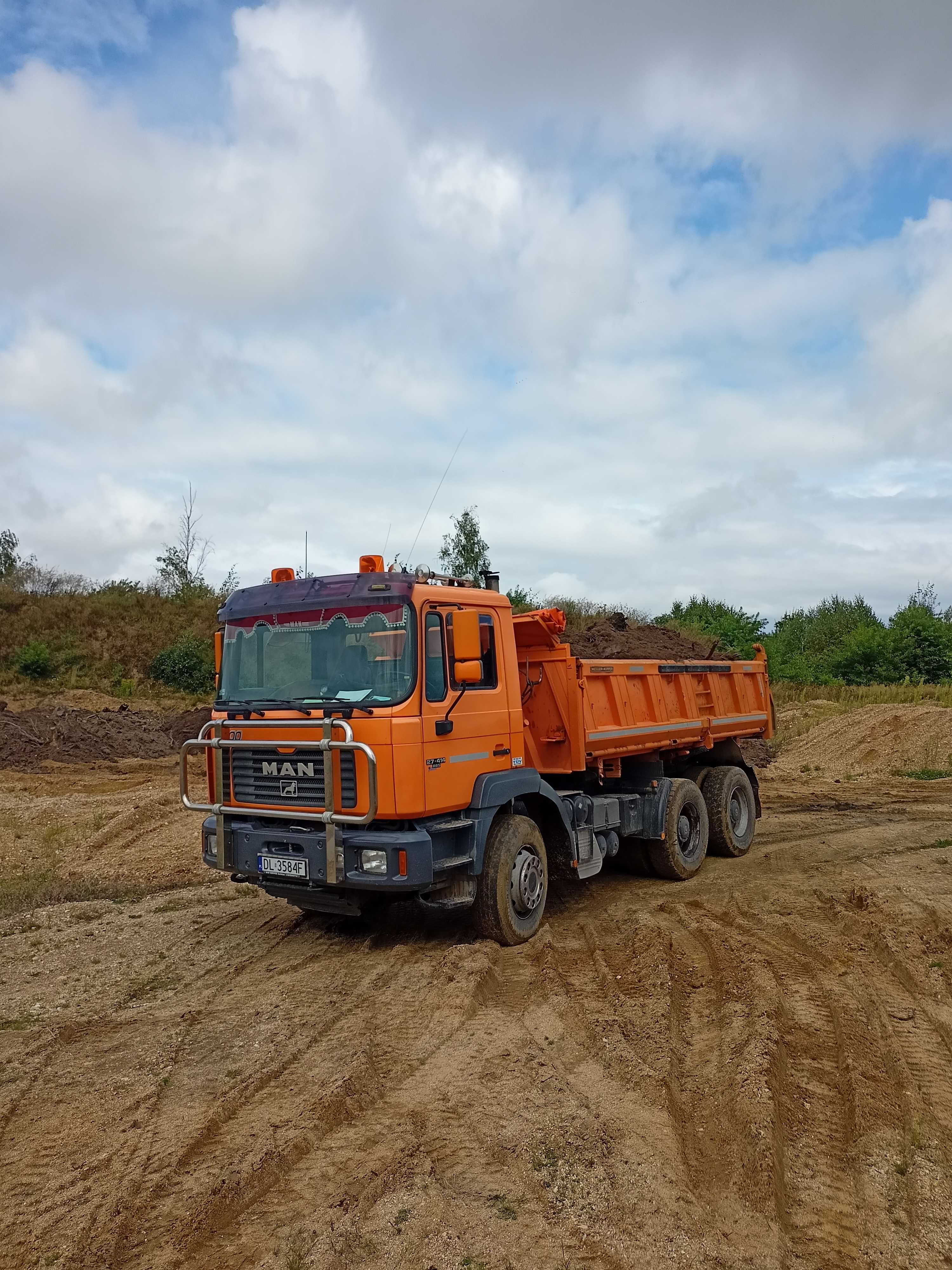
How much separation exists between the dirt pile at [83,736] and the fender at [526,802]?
11089mm

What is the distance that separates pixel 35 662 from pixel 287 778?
22930 millimetres

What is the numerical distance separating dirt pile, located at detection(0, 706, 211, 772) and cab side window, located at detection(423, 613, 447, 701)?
11975 mm

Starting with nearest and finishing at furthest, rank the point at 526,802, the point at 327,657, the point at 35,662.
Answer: the point at 327,657 < the point at 526,802 < the point at 35,662

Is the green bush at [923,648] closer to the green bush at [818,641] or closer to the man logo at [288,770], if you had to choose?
the green bush at [818,641]

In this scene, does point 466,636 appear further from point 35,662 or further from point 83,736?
point 35,662

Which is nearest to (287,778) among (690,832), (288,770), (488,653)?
(288,770)

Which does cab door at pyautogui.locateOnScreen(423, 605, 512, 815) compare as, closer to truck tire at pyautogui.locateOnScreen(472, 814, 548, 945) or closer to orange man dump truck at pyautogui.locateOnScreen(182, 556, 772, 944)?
orange man dump truck at pyautogui.locateOnScreen(182, 556, 772, 944)

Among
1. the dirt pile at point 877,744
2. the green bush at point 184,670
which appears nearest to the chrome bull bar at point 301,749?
the dirt pile at point 877,744

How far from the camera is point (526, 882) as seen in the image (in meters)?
7.44

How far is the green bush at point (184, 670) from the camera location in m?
27.4

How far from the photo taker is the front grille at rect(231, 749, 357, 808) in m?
6.48

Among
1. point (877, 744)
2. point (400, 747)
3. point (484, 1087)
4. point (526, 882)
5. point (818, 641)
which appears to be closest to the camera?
point (484, 1087)

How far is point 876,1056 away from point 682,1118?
138 centimetres

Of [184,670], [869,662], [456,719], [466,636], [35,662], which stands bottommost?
[456,719]
